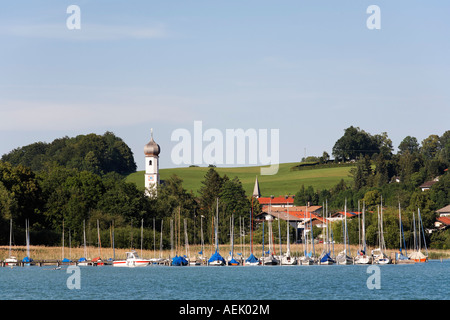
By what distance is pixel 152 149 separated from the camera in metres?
174

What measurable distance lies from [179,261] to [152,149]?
79.6m

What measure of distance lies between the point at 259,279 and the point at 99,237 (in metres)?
34.4

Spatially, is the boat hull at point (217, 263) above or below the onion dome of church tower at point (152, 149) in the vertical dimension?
below

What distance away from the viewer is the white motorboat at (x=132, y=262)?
92.8 m

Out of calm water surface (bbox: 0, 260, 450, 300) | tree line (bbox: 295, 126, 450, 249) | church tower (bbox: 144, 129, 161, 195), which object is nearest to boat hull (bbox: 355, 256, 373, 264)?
calm water surface (bbox: 0, 260, 450, 300)

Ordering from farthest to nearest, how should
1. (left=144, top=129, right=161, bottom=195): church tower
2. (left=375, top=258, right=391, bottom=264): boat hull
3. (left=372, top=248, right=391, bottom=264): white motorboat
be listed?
(left=144, top=129, right=161, bottom=195): church tower, (left=372, top=248, right=391, bottom=264): white motorboat, (left=375, top=258, right=391, bottom=264): boat hull

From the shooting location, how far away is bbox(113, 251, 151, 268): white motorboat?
→ 9275cm

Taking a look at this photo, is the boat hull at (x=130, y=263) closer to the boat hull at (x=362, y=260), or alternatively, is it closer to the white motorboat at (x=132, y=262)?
the white motorboat at (x=132, y=262)

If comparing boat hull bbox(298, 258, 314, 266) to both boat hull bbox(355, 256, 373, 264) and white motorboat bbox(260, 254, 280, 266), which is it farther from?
boat hull bbox(355, 256, 373, 264)

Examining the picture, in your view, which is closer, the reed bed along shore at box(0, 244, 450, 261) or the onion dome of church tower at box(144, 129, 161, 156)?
the reed bed along shore at box(0, 244, 450, 261)

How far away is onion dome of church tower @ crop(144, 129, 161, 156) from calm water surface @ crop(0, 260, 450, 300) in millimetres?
81786

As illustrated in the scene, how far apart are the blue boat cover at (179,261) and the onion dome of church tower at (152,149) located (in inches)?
3081

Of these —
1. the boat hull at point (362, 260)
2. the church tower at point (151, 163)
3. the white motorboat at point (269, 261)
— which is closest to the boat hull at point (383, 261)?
the boat hull at point (362, 260)
